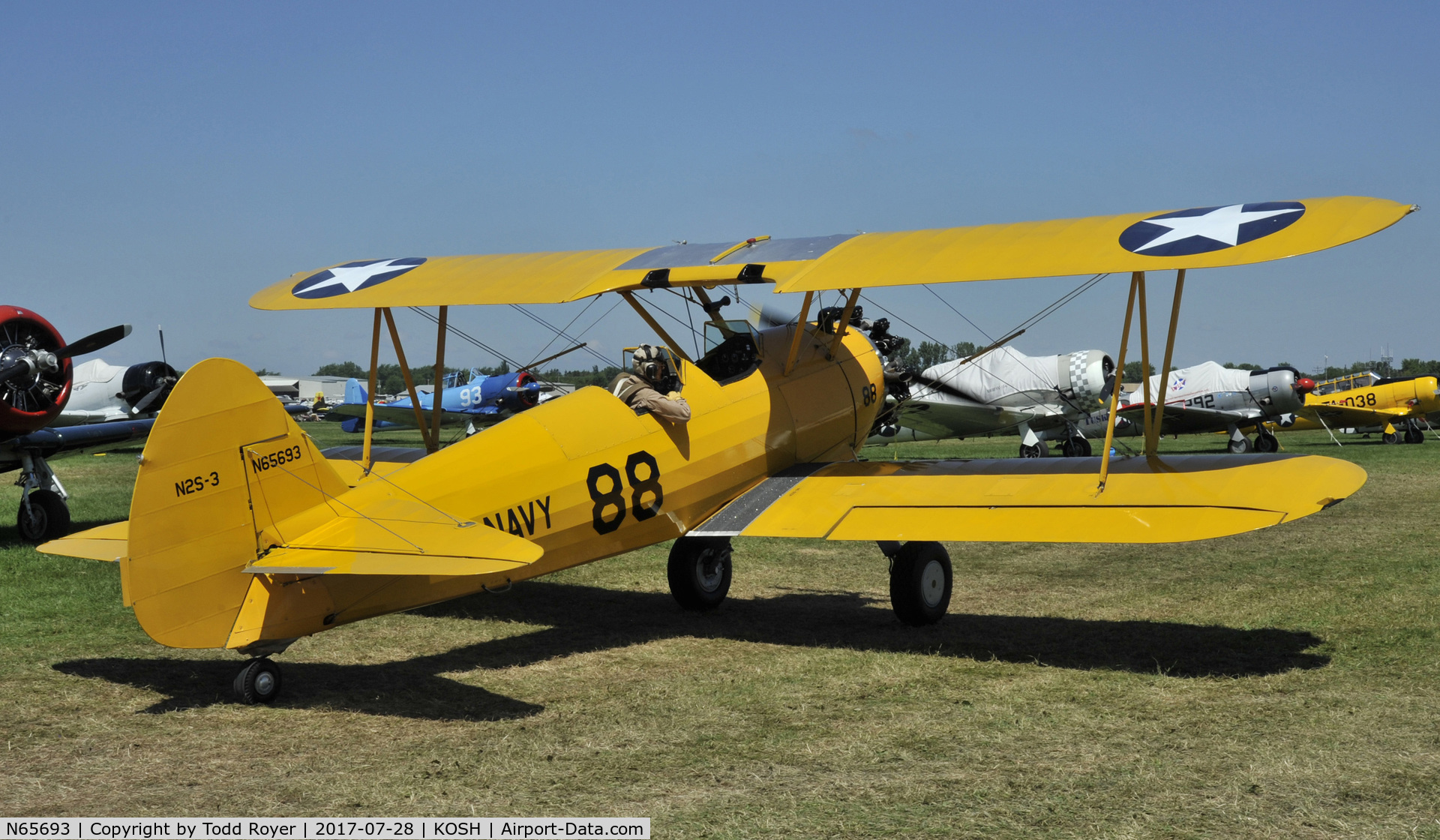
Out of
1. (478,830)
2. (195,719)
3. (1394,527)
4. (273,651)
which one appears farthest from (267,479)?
(1394,527)

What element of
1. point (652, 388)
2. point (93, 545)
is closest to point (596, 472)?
point (652, 388)

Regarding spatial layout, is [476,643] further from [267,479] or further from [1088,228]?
[1088,228]

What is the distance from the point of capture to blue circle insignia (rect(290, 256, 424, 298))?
935 cm

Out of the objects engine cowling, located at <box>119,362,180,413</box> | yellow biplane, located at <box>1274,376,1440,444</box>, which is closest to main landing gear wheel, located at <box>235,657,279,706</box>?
engine cowling, located at <box>119,362,180,413</box>

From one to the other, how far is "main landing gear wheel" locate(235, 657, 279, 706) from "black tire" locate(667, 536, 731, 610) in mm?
3592

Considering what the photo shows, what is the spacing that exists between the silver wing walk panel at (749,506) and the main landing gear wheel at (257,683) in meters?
2.90

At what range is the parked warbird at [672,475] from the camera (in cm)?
559

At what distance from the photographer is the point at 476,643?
7.93 meters

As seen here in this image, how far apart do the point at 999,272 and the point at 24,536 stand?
38.4 feet

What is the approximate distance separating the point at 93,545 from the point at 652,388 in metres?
3.59

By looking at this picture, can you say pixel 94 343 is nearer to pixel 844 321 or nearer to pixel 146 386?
pixel 146 386

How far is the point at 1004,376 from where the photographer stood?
27.2m

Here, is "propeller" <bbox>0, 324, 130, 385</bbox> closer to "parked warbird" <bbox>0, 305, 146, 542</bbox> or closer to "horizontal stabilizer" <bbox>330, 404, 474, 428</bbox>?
"parked warbird" <bbox>0, 305, 146, 542</bbox>

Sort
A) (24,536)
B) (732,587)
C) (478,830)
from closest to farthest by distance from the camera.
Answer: (478,830) → (732,587) → (24,536)
